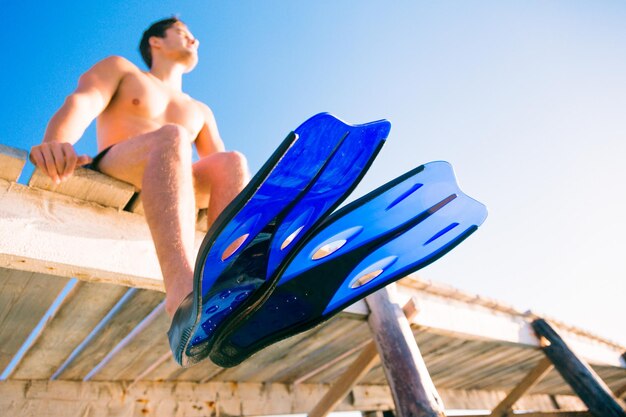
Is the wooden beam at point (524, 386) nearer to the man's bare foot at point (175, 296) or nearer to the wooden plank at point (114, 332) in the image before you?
the wooden plank at point (114, 332)

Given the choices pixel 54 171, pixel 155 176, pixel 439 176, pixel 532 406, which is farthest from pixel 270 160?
pixel 532 406

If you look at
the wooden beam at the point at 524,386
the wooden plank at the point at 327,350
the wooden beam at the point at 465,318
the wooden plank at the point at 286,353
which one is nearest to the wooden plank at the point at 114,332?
the wooden plank at the point at 286,353

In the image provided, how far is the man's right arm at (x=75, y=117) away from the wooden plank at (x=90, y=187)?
0.35ft

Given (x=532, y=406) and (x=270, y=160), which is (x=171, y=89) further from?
(x=532, y=406)

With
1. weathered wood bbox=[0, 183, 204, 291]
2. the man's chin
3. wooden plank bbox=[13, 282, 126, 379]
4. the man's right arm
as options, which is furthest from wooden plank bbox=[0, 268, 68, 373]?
the man's chin

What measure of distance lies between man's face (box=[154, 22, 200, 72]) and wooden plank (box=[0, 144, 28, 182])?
1.32 metres

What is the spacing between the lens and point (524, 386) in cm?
Answer: 387

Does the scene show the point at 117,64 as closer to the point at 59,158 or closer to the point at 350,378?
the point at 59,158

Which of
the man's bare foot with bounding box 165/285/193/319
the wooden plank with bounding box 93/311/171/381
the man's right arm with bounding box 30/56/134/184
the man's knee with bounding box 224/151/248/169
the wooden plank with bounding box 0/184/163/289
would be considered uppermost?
the man's knee with bounding box 224/151/248/169

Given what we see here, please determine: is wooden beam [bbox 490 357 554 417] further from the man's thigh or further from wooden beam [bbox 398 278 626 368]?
the man's thigh

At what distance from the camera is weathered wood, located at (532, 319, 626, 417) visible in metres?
3.14

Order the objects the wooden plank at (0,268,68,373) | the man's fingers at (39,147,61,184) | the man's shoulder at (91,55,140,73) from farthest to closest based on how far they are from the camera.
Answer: the man's shoulder at (91,55,140,73) < the wooden plank at (0,268,68,373) < the man's fingers at (39,147,61,184)

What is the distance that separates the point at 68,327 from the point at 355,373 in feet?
6.25

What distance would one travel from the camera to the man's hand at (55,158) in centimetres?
132
